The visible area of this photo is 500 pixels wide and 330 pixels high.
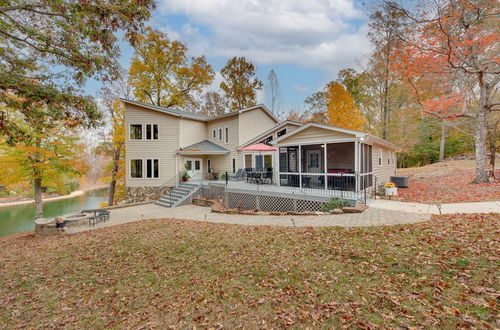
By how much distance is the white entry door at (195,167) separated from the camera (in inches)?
741

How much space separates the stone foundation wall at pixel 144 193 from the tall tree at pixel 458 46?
1810 centimetres

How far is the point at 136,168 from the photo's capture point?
17.9 metres

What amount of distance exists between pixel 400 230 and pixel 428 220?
1.62 meters

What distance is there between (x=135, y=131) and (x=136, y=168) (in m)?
3.05

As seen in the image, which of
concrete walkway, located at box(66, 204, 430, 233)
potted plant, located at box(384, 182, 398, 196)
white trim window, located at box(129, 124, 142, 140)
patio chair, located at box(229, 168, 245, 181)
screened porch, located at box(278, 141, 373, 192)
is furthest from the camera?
white trim window, located at box(129, 124, 142, 140)

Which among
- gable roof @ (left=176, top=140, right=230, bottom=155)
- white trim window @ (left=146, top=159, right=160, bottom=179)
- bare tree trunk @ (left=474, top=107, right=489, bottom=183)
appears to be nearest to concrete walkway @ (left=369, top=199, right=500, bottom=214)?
bare tree trunk @ (left=474, top=107, right=489, bottom=183)

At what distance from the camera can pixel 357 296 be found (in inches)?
134

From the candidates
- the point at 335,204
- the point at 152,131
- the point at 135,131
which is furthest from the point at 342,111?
the point at 135,131

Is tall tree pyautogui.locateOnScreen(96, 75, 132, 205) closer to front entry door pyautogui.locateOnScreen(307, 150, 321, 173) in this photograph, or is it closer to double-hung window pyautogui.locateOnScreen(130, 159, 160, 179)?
double-hung window pyautogui.locateOnScreen(130, 159, 160, 179)

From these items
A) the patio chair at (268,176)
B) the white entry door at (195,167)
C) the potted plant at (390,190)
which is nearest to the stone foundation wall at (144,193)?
the white entry door at (195,167)

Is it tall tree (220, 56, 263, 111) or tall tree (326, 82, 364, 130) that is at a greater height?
tall tree (220, 56, 263, 111)

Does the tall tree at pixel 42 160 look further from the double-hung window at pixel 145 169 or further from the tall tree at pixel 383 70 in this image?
the tall tree at pixel 383 70

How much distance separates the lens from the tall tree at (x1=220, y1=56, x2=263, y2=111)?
27844 millimetres

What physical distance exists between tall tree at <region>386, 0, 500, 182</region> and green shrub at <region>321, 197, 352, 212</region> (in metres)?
7.66
